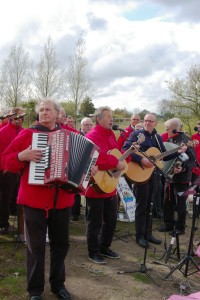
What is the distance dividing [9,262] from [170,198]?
11.4 ft

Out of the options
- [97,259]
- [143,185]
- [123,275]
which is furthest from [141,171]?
[123,275]

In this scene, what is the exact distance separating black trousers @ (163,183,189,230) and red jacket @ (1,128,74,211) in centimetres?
348

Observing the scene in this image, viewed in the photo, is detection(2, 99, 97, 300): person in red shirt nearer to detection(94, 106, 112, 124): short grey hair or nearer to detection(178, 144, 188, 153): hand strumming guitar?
detection(94, 106, 112, 124): short grey hair

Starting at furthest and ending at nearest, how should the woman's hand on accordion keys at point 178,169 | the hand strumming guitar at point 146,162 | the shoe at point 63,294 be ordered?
the woman's hand on accordion keys at point 178,169 → the hand strumming guitar at point 146,162 → the shoe at point 63,294

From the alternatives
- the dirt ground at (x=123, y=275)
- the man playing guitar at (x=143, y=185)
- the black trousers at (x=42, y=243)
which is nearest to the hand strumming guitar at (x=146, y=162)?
the man playing guitar at (x=143, y=185)

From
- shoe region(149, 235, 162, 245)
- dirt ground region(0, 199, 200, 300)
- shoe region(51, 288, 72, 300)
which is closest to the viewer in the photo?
shoe region(51, 288, 72, 300)

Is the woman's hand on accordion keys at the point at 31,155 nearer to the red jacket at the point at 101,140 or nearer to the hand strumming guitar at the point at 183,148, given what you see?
the red jacket at the point at 101,140

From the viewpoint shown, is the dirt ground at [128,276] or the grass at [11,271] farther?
the dirt ground at [128,276]

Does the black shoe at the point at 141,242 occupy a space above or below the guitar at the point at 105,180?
below

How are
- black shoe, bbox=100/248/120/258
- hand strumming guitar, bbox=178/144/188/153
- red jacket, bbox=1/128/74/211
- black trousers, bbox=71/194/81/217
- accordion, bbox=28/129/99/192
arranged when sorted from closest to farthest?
accordion, bbox=28/129/99/192 → red jacket, bbox=1/128/74/211 → black shoe, bbox=100/248/120/258 → hand strumming guitar, bbox=178/144/188/153 → black trousers, bbox=71/194/81/217

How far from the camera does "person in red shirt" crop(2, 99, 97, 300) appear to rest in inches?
130

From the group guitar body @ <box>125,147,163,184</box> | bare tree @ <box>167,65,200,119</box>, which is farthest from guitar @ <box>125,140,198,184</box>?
bare tree @ <box>167,65,200,119</box>

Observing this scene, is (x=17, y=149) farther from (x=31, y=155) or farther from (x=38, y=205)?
(x=38, y=205)

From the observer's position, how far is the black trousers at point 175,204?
6242mm
